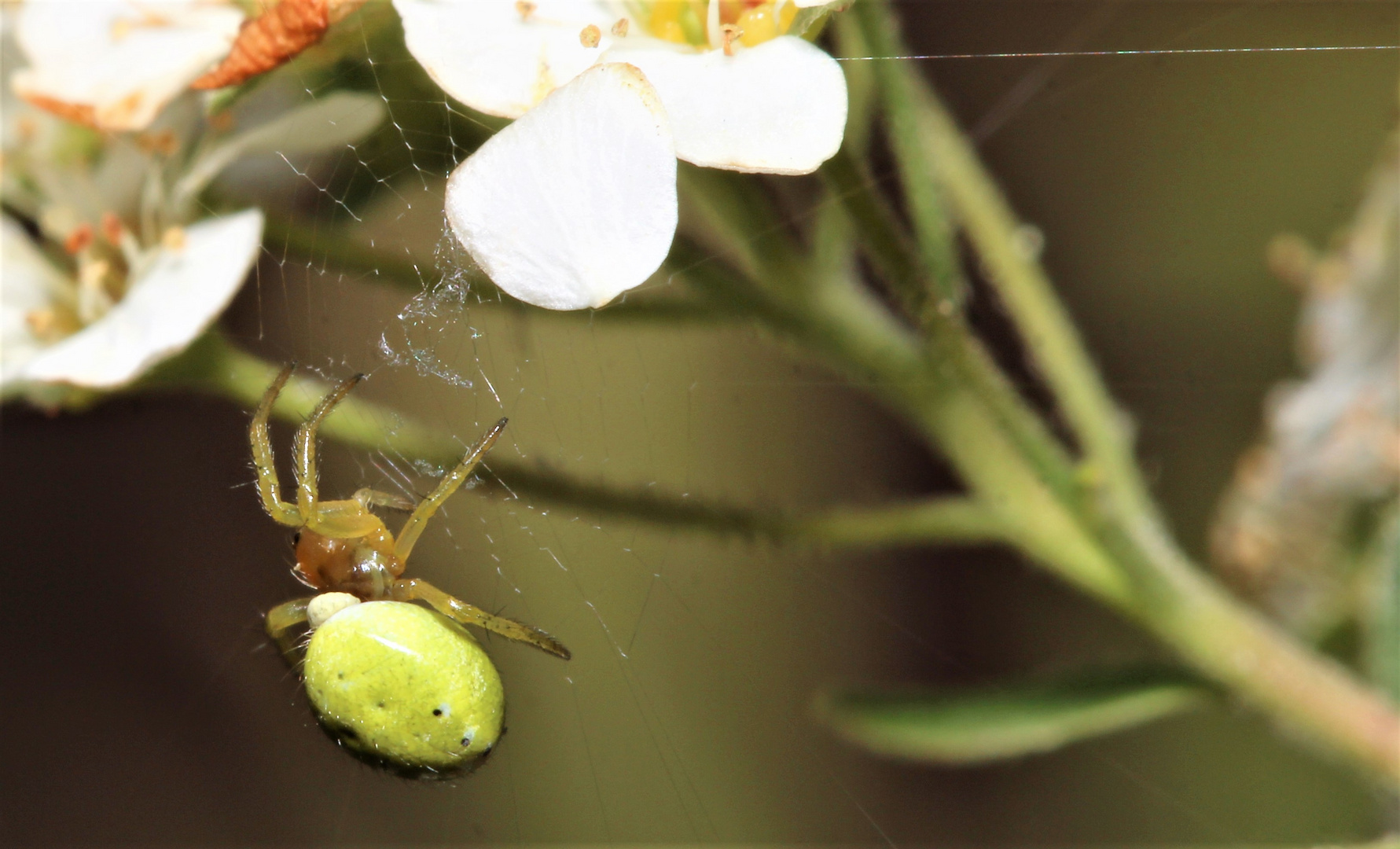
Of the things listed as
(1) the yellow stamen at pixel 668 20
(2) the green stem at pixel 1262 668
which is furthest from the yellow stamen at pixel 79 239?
(2) the green stem at pixel 1262 668

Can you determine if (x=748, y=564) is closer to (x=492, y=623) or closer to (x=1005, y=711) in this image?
(x=1005, y=711)

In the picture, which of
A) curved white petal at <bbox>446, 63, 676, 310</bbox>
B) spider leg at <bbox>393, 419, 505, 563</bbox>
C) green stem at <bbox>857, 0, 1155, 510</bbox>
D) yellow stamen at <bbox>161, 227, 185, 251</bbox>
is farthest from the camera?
green stem at <bbox>857, 0, 1155, 510</bbox>

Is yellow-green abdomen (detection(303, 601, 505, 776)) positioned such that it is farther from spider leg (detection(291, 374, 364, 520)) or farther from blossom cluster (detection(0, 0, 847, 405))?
blossom cluster (detection(0, 0, 847, 405))

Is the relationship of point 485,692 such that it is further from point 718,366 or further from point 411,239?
point 718,366

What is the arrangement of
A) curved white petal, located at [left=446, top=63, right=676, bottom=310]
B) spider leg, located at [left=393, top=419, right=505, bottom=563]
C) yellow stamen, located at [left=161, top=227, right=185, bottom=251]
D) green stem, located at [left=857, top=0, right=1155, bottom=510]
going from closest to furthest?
1. curved white petal, located at [left=446, top=63, right=676, bottom=310]
2. spider leg, located at [left=393, top=419, right=505, bottom=563]
3. yellow stamen, located at [left=161, top=227, right=185, bottom=251]
4. green stem, located at [left=857, top=0, right=1155, bottom=510]

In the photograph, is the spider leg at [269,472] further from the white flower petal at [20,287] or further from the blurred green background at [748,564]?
the white flower petal at [20,287]

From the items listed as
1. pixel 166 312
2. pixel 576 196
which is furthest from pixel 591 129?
pixel 166 312

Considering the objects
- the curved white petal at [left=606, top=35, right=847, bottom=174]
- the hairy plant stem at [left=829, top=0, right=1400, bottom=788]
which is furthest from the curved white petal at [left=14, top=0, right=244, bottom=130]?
the hairy plant stem at [left=829, top=0, right=1400, bottom=788]

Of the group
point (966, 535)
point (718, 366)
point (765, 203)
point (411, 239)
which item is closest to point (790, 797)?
point (718, 366)
